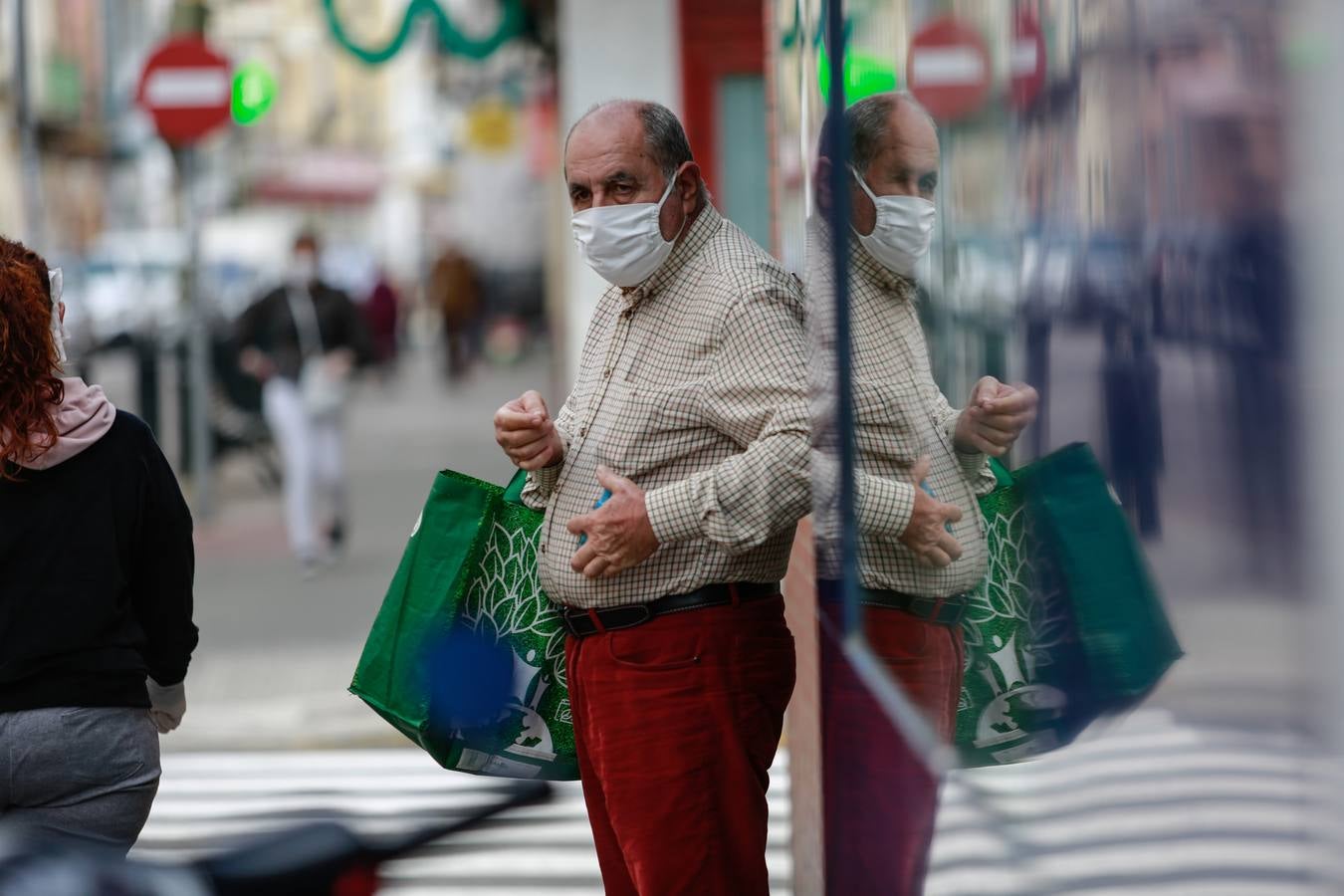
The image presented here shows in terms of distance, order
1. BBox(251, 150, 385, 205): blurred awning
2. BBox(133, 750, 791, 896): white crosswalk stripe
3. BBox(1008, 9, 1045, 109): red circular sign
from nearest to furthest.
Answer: BBox(1008, 9, 1045, 109): red circular sign < BBox(133, 750, 791, 896): white crosswalk stripe < BBox(251, 150, 385, 205): blurred awning

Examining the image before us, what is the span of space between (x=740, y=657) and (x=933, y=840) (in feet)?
2.89

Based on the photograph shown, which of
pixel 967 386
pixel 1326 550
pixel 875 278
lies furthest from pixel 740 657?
pixel 1326 550

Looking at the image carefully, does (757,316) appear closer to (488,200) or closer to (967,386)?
(967,386)

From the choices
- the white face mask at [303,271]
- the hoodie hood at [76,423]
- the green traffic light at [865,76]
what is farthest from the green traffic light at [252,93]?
the green traffic light at [865,76]

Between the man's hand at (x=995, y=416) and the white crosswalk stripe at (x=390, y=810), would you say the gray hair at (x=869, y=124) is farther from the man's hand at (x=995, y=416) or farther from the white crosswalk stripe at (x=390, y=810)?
the white crosswalk stripe at (x=390, y=810)

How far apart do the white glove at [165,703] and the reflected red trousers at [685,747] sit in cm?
70

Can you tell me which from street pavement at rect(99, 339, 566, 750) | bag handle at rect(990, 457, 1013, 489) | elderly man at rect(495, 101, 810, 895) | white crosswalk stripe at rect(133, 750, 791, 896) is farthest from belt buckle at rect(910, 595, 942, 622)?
street pavement at rect(99, 339, 566, 750)

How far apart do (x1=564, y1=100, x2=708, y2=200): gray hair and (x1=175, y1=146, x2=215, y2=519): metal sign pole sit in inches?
389

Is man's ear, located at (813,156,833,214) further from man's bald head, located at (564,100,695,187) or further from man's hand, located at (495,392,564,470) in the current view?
man's hand, located at (495,392,564,470)

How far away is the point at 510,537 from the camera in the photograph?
129 inches

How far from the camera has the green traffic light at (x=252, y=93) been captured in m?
14.0

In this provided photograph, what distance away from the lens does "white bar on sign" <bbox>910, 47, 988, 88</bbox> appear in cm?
176

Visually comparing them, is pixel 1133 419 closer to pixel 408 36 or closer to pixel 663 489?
pixel 663 489

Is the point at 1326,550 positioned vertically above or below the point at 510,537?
above
